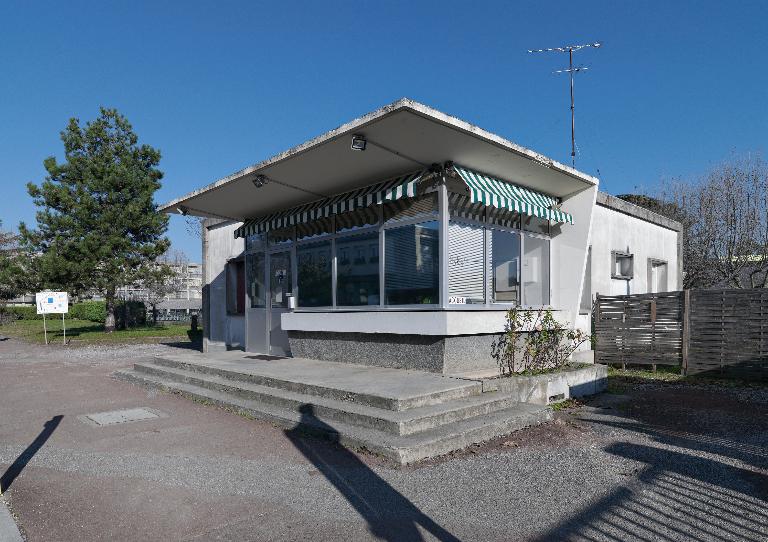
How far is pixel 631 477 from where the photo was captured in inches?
179

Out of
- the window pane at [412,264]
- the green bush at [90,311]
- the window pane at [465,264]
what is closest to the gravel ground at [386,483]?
the window pane at [465,264]

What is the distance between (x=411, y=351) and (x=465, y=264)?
5.16 ft

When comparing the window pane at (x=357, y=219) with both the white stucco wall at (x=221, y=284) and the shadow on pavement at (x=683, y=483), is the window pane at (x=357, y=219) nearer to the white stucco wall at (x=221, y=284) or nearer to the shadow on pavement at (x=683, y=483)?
the white stucco wall at (x=221, y=284)

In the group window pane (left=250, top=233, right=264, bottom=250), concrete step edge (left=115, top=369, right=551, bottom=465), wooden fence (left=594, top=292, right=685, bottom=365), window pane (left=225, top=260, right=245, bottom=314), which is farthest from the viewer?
window pane (left=225, top=260, right=245, bottom=314)

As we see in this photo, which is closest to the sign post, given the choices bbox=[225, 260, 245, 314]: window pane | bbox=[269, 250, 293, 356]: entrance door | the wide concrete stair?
bbox=[225, 260, 245, 314]: window pane

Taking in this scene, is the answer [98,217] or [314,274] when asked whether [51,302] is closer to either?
[98,217]

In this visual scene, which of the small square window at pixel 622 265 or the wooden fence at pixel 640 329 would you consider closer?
the wooden fence at pixel 640 329

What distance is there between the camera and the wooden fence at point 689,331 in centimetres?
935

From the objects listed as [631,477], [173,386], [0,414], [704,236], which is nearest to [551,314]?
[631,477]

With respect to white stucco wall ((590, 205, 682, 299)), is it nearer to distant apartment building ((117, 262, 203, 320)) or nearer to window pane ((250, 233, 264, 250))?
window pane ((250, 233, 264, 250))

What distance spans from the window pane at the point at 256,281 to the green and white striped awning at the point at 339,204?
601mm

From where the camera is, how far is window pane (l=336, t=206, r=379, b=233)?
8797 millimetres

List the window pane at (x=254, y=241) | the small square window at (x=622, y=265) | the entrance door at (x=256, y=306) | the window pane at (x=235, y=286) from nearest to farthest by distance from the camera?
the entrance door at (x=256, y=306) → the window pane at (x=254, y=241) → the small square window at (x=622, y=265) → the window pane at (x=235, y=286)

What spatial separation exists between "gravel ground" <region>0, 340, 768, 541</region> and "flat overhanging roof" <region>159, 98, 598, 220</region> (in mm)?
3712
